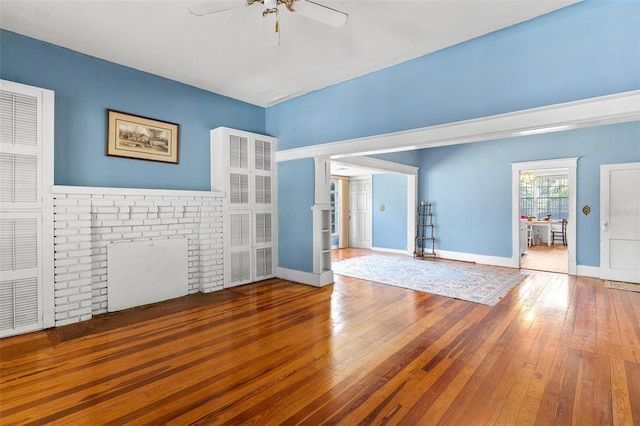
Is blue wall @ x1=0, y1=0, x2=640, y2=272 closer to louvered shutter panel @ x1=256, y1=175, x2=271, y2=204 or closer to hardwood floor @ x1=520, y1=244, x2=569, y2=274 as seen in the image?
louvered shutter panel @ x1=256, y1=175, x2=271, y2=204

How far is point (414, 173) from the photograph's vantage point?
328 inches

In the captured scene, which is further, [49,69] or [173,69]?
[173,69]

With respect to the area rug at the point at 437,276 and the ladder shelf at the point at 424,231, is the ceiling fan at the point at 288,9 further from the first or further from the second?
the ladder shelf at the point at 424,231

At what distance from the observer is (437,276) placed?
18.9 ft

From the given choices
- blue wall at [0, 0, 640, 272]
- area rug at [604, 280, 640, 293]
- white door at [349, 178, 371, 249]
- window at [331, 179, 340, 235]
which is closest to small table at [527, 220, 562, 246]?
blue wall at [0, 0, 640, 272]

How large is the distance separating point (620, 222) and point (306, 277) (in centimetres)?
545

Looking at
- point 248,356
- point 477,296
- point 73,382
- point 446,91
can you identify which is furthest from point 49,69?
point 477,296

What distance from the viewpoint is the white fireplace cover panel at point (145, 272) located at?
398 centimetres

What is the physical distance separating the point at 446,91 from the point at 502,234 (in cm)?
452

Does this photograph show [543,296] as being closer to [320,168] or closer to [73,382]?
[320,168]

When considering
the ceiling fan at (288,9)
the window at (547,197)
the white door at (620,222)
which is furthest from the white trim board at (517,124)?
the window at (547,197)

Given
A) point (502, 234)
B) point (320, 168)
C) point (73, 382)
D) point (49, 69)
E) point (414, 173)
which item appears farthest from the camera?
point (414, 173)

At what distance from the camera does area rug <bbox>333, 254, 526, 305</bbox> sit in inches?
186

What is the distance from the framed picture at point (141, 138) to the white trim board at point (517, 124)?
2.49 metres
